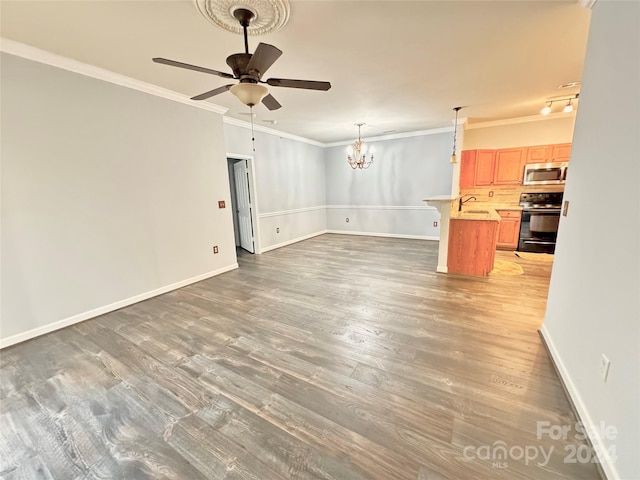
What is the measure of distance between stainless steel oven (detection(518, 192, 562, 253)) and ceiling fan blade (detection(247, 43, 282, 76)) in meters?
5.47

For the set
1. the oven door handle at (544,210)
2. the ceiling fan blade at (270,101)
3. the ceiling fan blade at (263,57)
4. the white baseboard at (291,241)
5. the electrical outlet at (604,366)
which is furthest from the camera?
the white baseboard at (291,241)

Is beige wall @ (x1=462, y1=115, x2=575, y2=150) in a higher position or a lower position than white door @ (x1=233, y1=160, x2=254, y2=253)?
higher

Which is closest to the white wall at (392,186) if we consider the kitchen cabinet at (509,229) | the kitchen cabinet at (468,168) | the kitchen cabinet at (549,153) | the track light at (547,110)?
the kitchen cabinet at (468,168)

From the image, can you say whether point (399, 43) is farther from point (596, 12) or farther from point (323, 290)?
point (323, 290)

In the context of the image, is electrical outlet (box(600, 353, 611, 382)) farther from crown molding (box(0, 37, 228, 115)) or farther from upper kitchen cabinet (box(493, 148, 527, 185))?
upper kitchen cabinet (box(493, 148, 527, 185))

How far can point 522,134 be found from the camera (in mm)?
5340

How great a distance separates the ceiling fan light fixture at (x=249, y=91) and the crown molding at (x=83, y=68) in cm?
211

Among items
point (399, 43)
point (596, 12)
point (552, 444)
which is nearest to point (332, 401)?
point (552, 444)

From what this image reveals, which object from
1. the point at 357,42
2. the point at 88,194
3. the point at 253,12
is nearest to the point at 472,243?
the point at 357,42

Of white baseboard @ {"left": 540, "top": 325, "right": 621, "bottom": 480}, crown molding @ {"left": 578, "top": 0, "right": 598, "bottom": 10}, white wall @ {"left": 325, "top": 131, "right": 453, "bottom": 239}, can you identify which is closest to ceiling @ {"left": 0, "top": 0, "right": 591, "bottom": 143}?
crown molding @ {"left": 578, "top": 0, "right": 598, "bottom": 10}

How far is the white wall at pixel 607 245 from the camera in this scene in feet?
3.84

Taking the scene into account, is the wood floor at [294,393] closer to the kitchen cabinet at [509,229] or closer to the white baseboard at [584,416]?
the white baseboard at [584,416]

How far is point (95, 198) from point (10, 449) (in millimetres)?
2371

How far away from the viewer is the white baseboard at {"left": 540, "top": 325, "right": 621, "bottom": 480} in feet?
3.98
